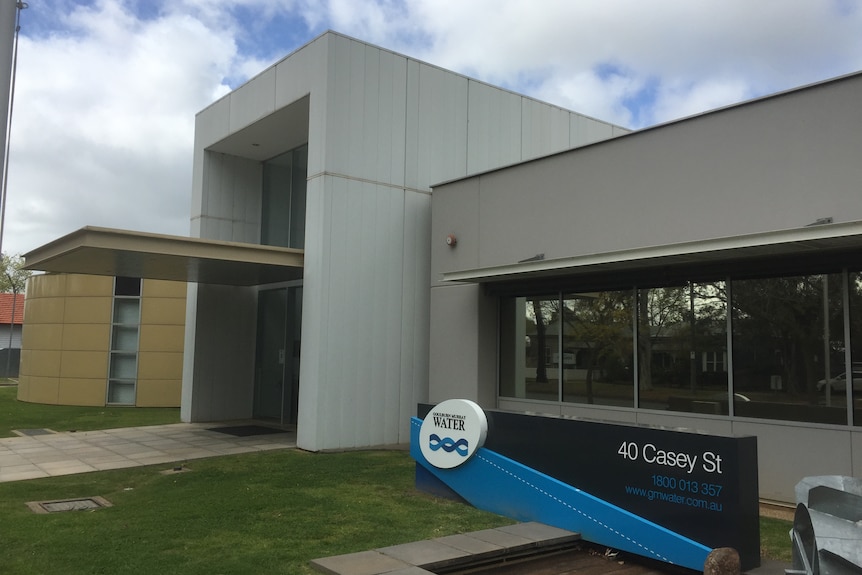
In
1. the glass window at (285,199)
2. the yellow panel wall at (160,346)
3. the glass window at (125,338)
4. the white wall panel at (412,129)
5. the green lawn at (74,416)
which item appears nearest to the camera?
the white wall panel at (412,129)

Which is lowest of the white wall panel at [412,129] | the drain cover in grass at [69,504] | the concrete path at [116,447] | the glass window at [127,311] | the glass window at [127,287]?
the drain cover in grass at [69,504]

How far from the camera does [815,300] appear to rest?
8.18m

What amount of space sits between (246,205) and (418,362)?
639 centimetres

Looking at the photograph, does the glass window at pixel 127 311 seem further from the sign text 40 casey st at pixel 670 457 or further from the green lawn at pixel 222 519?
the sign text 40 casey st at pixel 670 457

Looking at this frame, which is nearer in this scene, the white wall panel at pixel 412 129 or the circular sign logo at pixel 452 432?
the circular sign logo at pixel 452 432

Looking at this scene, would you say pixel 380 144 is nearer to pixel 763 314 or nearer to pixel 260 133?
pixel 260 133

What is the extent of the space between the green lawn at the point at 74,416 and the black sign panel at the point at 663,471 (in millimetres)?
11732

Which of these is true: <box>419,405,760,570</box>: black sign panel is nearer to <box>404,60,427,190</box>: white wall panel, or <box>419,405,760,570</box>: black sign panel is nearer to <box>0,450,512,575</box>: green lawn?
<box>0,450,512,575</box>: green lawn

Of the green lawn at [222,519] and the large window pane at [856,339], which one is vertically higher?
the large window pane at [856,339]

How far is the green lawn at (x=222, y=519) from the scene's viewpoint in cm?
587

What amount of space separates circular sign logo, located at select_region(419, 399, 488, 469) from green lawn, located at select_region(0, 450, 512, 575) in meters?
0.51

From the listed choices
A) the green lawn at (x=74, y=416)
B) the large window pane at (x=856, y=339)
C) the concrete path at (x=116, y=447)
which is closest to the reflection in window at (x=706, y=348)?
the large window pane at (x=856, y=339)

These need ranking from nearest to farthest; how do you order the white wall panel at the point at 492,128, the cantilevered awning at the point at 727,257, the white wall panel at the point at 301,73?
the cantilevered awning at the point at 727,257 < the white wall panel at the point at 301,73 < the white wall panel at the point at 492,128

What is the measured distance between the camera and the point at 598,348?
34.2 ft
